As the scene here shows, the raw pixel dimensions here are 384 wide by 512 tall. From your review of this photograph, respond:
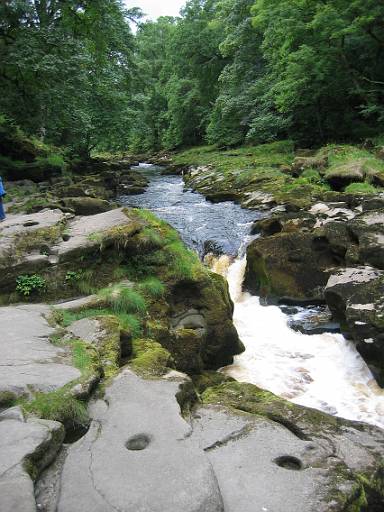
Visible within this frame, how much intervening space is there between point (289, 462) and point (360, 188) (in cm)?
1241

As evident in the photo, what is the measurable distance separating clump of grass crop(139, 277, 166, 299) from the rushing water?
1.73m

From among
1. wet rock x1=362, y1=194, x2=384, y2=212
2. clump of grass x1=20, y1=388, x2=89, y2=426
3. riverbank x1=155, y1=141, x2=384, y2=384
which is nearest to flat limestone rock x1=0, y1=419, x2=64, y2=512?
clump of grass x1=20, y1=388, x2=89, y2=426

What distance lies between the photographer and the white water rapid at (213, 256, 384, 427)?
650cm

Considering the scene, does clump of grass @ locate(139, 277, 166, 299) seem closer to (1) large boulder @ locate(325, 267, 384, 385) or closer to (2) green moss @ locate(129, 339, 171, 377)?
(2) green moss @ locate(129, 339, 171, 377)

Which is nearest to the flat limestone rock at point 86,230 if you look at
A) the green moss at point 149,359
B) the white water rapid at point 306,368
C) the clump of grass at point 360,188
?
the green moss at point 149,359

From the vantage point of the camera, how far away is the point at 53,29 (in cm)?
1639

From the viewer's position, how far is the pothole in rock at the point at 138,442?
3.64m

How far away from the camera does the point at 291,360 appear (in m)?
7.84

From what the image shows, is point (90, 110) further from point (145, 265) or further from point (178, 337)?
point (178, 337)

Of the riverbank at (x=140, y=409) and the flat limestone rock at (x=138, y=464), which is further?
the riverbank at (x=140, y=409)

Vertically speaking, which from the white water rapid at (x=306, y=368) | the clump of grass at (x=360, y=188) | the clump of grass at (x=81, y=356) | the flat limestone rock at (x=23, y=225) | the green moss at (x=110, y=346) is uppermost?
the flat limestone rock at (x=23, y=225)

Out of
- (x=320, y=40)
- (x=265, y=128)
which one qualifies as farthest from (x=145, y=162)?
(x=320, y=40)

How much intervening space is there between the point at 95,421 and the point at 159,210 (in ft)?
43.8

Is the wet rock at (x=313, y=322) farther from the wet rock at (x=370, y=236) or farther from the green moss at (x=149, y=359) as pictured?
the green moss at (x=149, y=359)
